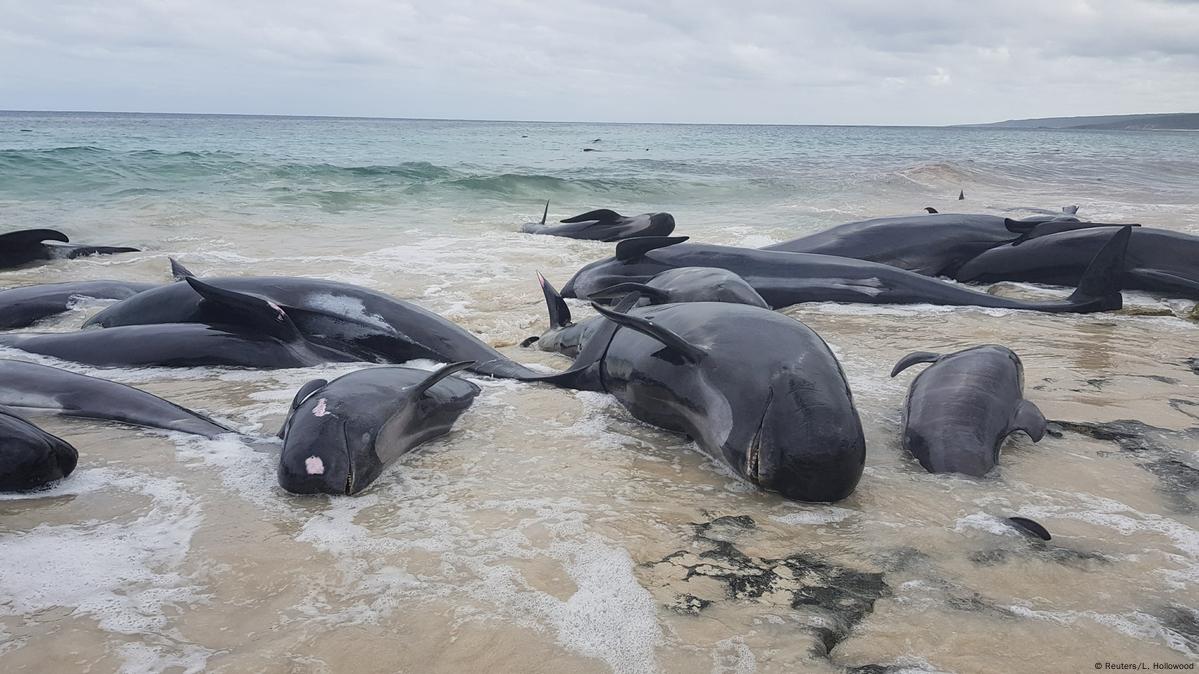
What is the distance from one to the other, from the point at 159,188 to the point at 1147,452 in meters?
22.2

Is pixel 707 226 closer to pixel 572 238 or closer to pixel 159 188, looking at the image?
pixel 572 238

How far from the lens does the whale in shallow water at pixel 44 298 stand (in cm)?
703

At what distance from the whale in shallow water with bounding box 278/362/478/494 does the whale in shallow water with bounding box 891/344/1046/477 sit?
2297 mm

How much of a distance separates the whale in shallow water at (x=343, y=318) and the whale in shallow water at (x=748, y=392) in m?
1.37

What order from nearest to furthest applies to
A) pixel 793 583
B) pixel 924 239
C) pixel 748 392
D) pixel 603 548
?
1. pixel 793 583
2. pixel 603 548
3. pixel 748 392
4. pixel 924 239

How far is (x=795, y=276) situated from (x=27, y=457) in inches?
243

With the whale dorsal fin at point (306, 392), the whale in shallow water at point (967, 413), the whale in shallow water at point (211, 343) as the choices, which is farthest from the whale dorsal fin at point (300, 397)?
the whale in shallow water at point (967, 413)

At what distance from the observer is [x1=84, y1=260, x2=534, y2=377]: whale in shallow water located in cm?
589

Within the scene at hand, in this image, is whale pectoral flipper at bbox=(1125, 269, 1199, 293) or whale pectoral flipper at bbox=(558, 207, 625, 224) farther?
whale pectoral flipper at bbox=(558, 207, 625, 224)

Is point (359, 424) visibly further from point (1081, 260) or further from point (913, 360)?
point (1081, 260)

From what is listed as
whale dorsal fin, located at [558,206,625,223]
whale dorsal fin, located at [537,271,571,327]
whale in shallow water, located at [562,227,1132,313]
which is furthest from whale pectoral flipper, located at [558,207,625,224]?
whale dorsal fin, located at [537,271,571,327]

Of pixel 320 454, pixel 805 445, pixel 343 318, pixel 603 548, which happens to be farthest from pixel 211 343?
pixel 805 445

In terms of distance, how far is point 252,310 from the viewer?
5.66 m

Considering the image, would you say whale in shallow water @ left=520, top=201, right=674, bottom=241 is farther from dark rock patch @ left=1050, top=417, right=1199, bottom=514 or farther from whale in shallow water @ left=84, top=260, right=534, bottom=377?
dark rock patch @ left=1050, top=417, right=1199, bottom=514
